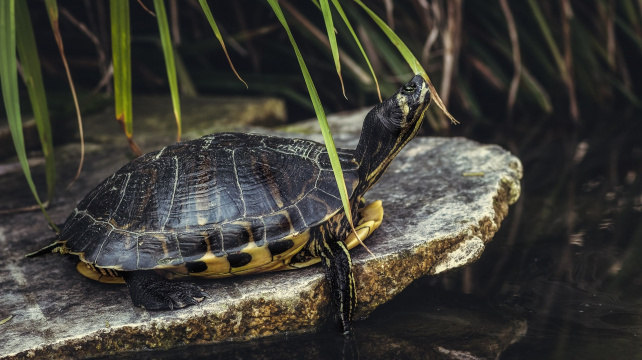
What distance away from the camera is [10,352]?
1869mm

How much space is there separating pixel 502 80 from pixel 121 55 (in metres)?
2.86

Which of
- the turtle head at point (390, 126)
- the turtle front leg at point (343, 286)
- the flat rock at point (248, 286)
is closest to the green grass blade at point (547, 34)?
the flat rock at point (248, 286)

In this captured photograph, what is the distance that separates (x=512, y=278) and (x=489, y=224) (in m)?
0.20

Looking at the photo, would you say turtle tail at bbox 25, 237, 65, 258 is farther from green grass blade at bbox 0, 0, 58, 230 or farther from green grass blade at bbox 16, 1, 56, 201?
green grass blade at bbox 16, 1, 56, 201

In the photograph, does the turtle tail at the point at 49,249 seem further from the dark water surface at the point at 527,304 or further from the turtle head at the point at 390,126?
the turtle head at the point at 390,126

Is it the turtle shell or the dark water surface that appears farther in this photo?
the turtle shell

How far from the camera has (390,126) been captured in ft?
7.13

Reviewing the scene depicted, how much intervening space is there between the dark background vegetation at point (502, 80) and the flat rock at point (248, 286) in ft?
0.61

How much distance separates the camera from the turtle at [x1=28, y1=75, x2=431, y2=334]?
6.68 feet

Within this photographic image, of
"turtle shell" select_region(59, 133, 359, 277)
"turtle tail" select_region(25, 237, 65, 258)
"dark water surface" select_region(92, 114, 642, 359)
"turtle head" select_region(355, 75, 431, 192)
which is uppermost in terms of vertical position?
"turtle head" select_region(355, 75, 431, 192)

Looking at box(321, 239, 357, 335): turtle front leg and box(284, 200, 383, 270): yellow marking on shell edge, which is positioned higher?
box(284, 200, 383, 270): yellow marking on shell edge

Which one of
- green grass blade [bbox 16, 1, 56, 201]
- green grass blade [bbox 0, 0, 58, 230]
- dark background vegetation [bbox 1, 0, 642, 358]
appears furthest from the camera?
dark background vegetation [bbox 1, 0, 642, 358]

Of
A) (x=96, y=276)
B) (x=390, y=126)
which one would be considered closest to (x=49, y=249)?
(x=96, y=276)

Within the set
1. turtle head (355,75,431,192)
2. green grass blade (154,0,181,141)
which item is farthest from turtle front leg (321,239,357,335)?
green grass blade (154,0,181,141)
